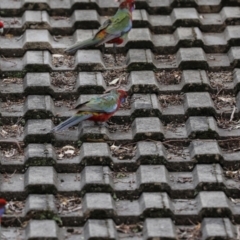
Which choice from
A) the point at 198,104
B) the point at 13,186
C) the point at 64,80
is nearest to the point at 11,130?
the point at 13,186

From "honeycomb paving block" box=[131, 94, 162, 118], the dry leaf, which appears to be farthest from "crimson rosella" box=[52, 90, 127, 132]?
the dry leaf

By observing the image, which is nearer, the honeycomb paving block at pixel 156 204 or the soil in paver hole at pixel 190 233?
the soil in paver hole at pixel 190 233

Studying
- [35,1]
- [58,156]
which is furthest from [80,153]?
[35,1]

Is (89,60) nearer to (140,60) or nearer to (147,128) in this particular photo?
(140,60)

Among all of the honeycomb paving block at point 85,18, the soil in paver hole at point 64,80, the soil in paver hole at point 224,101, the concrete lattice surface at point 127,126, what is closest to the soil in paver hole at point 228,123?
the concrete lattice surface at point 127,126

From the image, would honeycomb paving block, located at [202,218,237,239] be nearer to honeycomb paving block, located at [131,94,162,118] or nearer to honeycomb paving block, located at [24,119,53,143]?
honeycomb paving block, located at [131,94,162,118]

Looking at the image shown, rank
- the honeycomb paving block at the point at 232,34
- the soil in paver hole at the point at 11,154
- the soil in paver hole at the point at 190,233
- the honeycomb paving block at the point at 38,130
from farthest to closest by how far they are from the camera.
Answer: the honeycomb paving block at the point at 232,34
the honeycomb paving block at the point at 38,130
the soil in paver hole at the point at 11,154
the soil in paver hole at the point at 190,233

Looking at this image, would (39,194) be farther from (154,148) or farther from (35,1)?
(35,1)

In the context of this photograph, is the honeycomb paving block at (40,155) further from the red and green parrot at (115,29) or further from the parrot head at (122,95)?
the red and green parrot at (115,29)
